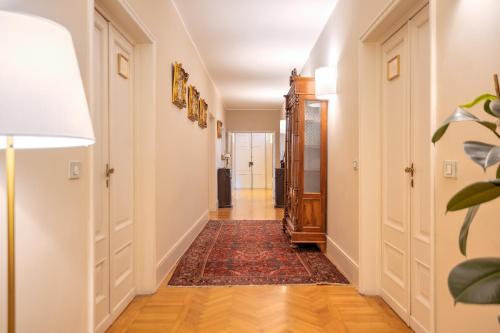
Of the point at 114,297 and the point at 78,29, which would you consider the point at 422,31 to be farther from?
the point at 114,297

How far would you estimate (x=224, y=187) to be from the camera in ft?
27.9

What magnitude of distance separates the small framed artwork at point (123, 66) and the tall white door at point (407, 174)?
215 centimetres

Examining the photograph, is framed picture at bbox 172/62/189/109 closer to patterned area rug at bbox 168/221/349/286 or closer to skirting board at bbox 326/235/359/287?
patterned area rug at bbox 168/221/349/286

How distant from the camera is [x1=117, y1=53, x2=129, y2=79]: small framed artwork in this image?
2598 millimetres

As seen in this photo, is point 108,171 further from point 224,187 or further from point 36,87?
point 224,187

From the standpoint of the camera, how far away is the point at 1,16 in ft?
2.70

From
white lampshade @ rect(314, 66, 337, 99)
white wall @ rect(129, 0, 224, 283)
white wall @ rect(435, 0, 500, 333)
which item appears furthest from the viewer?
white lampshade @ rect(314, 66, 337, 99)

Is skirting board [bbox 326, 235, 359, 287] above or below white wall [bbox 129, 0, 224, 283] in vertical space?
below

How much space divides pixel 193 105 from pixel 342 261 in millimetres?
2900

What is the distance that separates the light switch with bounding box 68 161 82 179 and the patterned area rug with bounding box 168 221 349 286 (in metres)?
1.80

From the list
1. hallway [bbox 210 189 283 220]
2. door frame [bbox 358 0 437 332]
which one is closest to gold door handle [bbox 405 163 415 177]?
door frame [bbox 358 0 437 332]

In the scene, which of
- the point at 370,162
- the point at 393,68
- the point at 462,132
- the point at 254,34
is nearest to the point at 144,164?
the point at 370,162

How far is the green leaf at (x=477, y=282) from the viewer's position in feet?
2.35

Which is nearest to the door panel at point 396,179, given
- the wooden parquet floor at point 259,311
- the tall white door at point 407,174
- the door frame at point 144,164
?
the tall white door at point 407,174
